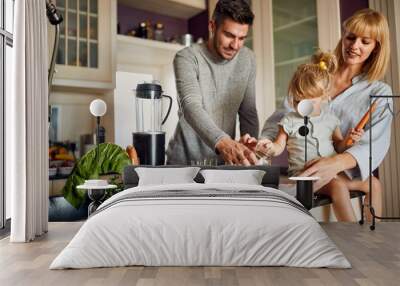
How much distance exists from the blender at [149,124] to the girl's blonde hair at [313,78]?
1.15 meters

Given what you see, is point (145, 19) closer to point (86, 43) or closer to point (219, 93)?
point (86, 43)

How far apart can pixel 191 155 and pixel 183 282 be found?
6.28ft

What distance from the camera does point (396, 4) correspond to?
3672 millimetres

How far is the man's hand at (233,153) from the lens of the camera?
13.1ft

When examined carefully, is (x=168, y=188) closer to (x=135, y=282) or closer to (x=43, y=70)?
(x=135, y=282)

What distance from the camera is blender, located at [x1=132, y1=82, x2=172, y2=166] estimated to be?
13.6ft

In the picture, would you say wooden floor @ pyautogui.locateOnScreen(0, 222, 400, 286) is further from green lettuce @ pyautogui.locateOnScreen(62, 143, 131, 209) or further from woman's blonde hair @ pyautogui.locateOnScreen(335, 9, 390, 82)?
woman's blonde hair @ pyautogui.locateOnScreen(335, 9, 390, 82)

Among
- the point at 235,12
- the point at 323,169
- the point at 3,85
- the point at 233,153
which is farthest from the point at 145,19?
the point at 323,169

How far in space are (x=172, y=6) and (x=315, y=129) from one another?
1.98 m

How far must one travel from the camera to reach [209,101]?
4.04 metres

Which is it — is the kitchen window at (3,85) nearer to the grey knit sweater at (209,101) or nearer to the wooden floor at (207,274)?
→ the wooden floor at (207,274)

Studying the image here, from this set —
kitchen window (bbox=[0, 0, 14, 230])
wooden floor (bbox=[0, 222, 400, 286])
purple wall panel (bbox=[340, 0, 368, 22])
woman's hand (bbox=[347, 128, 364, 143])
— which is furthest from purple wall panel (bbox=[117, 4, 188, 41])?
wooden floor (bbox=[0, 222, 400, 286])

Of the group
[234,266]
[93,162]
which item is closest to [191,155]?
[93,162]

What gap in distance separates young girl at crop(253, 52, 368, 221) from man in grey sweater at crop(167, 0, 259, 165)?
32cm
